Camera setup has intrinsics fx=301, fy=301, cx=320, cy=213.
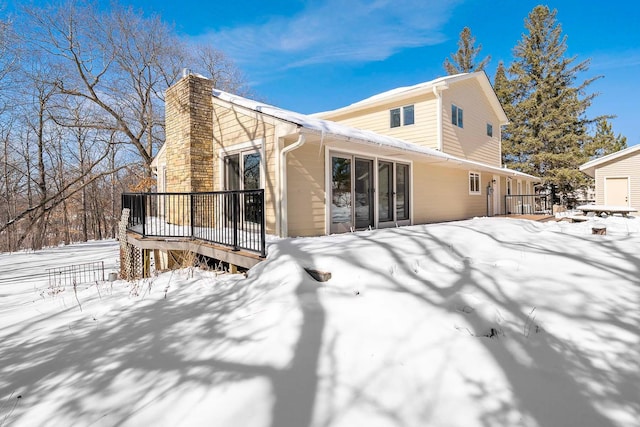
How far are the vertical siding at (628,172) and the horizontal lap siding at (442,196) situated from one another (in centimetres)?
823

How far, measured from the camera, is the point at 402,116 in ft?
41.3

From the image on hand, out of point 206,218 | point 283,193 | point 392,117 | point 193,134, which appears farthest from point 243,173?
point 392,117

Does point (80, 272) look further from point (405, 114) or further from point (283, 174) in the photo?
point (405, 114)

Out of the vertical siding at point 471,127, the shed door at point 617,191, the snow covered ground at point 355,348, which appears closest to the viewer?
the snow covered ground at point 355,348

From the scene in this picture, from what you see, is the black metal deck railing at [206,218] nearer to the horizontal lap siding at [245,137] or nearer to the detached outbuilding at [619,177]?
the horizontal lap siding at [245,137]

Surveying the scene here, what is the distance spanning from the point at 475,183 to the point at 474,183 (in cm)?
11

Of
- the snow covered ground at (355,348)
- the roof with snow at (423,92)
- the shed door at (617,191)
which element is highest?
the roof with snow at (423,92)

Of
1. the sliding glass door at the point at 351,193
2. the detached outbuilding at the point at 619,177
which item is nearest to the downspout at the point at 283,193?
the sliding glass door at the point at 351,193

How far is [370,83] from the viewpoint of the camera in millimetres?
22766

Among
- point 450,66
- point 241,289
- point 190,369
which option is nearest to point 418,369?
point 190,369

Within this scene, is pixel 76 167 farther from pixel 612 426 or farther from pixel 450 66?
pixel 450 66

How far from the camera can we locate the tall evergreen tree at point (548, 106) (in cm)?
2295

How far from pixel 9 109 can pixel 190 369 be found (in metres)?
19.7

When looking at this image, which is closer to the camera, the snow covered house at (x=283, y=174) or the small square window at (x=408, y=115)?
the snow covered house at (x=283, y=174)
